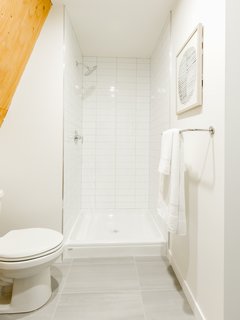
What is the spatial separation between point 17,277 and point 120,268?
33.6 inches

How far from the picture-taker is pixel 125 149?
304cm

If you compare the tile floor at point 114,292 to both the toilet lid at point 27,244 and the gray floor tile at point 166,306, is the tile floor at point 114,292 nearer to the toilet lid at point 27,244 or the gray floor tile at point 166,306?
the gray floor tile at point 166,306

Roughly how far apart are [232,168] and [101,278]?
52.2 inches

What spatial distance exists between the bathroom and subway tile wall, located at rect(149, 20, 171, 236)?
19mm

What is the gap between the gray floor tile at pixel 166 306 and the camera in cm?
133

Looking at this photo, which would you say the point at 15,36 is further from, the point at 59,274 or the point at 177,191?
the point at 59,274

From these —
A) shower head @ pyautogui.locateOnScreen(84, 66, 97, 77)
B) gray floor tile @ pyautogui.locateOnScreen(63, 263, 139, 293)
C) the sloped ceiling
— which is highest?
the sloped ceiling

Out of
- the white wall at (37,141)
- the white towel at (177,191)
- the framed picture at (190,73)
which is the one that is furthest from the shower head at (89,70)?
the white towel at (177,191)

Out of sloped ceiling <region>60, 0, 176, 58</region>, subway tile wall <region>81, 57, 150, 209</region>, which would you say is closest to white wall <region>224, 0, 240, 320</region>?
sloped ceiling <region>60, 0, 176, 58</region>

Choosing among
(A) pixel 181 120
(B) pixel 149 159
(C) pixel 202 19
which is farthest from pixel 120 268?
(C) pixel 202 19

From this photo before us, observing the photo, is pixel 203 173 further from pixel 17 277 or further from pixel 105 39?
pixel 105 39

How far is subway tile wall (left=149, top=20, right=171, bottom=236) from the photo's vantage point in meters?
2.09

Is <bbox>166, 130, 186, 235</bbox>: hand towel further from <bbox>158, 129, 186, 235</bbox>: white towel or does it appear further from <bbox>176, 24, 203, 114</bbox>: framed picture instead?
<bbox>176, 24, 203, 114</bbox>: framed picture

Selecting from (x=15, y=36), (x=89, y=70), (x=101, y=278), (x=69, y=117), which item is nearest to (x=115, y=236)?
(x=101, y=278)
